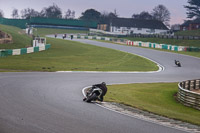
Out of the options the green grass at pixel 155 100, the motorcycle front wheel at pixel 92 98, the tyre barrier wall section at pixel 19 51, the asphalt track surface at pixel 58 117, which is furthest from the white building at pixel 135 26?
the motorcycle front wheel at pixel 92 98

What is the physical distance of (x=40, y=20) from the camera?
162750 mm

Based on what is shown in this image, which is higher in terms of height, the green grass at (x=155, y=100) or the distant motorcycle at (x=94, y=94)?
the distant motorcycle at (x=94, y=94)

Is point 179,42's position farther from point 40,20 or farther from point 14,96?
point 40,20

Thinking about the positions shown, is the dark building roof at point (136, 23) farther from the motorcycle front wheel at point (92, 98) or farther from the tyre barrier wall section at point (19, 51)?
the motorcycle front wheel at point (92, 98)

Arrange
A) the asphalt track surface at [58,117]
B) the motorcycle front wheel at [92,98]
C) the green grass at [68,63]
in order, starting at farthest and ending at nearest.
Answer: the green grass at [68,63], the motorcycle front wheel at [92,98], the asphalt track surface at [58,117]

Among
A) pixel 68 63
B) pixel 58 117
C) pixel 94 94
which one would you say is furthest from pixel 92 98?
pixel 68 63

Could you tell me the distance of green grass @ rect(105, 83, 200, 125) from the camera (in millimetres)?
15940

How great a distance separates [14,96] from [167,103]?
8830mm

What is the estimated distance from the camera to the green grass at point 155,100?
1594 centimetres

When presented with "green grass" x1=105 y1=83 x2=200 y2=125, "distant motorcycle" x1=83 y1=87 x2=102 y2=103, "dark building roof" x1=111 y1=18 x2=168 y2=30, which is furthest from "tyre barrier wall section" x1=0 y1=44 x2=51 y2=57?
"dark building roof" x1=111 y1=18 x2=168 y2=30

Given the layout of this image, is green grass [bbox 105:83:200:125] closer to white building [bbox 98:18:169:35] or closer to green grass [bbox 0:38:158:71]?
green grass [bbox 0:38:158:71]

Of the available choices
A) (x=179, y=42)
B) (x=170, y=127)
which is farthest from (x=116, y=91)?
(x=179, y=42)

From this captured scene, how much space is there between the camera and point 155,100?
804 inches

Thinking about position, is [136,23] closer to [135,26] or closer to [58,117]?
[135,26]
